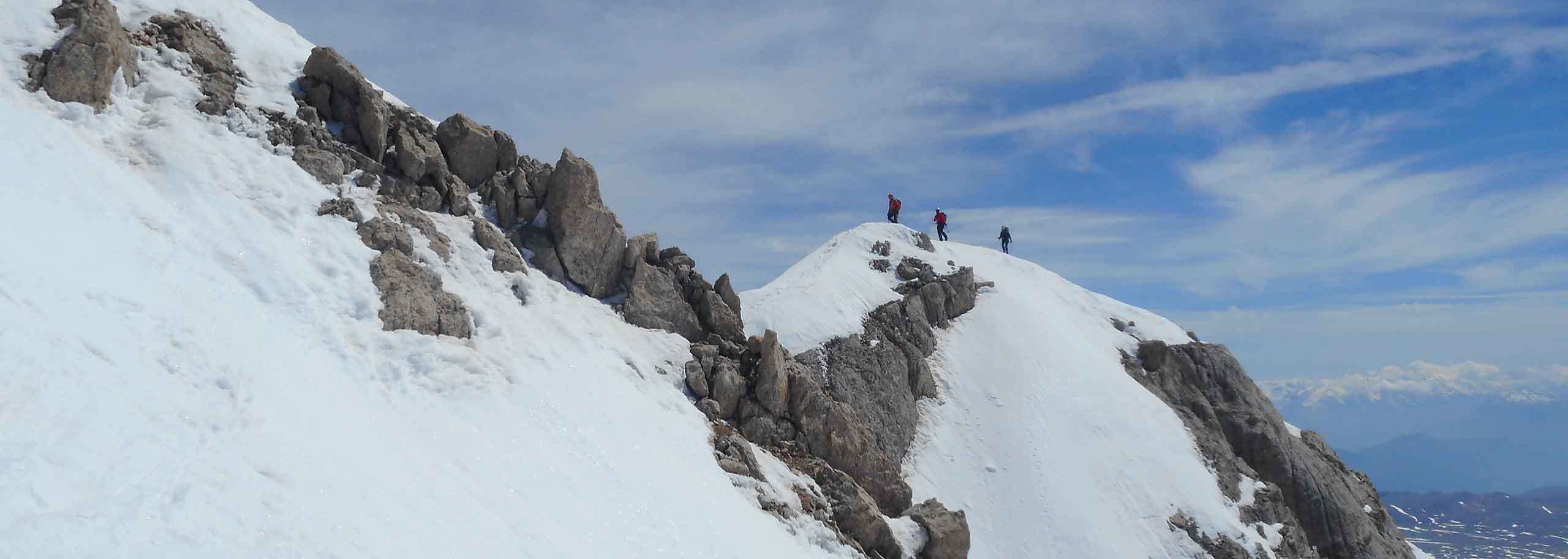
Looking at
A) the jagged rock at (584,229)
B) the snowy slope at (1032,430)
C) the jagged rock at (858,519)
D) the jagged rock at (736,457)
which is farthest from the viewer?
the snowy slope at (1032,430)

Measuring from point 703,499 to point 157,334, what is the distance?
11190 millimetres

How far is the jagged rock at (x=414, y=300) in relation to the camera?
18.8 m

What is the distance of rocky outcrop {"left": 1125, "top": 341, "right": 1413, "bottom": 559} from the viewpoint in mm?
39531

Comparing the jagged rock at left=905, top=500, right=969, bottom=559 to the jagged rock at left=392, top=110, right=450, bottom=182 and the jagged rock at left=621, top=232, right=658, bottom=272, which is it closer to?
the jagged rock at left=621, top=232, right=658, bottom=272

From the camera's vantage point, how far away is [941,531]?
26.0 m

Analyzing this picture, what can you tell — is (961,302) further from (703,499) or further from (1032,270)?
(703,499)

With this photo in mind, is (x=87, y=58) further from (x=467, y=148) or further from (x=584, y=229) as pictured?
(x=584, y=229)

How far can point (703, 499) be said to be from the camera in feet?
64.7

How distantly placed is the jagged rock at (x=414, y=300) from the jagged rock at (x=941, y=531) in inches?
584

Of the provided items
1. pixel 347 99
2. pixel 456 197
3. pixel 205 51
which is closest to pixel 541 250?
pixel 456 197

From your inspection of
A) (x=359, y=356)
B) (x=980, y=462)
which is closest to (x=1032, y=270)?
(x=980, y=462)

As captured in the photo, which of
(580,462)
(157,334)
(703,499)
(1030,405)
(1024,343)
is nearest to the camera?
(157,334)

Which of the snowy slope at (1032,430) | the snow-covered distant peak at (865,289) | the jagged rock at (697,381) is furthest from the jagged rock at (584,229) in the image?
the snowy slope at (1032,430)

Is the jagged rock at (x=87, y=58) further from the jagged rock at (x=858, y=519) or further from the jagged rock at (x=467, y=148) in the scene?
the jagged rock at (x=858, y=519)
